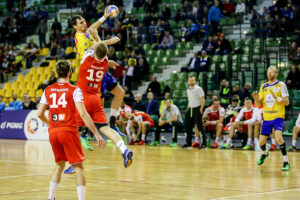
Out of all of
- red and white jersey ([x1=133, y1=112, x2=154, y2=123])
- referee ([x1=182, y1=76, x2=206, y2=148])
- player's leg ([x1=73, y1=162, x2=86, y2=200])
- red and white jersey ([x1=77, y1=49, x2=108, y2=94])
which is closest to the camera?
player's leg ([x1=73, y1=162, x2=86, y2=200])

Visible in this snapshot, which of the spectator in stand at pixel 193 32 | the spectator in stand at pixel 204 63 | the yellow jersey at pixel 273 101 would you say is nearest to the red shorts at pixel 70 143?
the yellow jersey at pixel 273 101

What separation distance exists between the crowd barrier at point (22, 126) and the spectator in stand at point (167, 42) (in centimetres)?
695

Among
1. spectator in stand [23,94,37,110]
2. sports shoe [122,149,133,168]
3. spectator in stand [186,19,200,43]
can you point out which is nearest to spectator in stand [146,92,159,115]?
spectator in stand [23,94,37,110]

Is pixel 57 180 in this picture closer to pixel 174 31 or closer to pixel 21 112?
pixel 21 112

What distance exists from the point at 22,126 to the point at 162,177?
13230 mm

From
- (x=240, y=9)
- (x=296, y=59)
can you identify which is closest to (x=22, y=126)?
(x=240, y=9)

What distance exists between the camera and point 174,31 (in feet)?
86.8

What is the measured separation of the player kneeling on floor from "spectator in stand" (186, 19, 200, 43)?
292 inches

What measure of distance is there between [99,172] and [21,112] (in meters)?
12.0

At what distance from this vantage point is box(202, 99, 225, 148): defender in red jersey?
17.5m

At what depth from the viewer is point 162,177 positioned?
1022 cm

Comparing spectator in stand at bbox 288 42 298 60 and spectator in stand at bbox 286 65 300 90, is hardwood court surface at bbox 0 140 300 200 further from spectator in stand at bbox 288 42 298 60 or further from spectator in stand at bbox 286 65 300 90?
spectator in stand at bbox 288 42 298 60

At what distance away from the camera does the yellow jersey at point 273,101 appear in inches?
455

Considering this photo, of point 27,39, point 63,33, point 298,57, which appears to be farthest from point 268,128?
point 27,39
